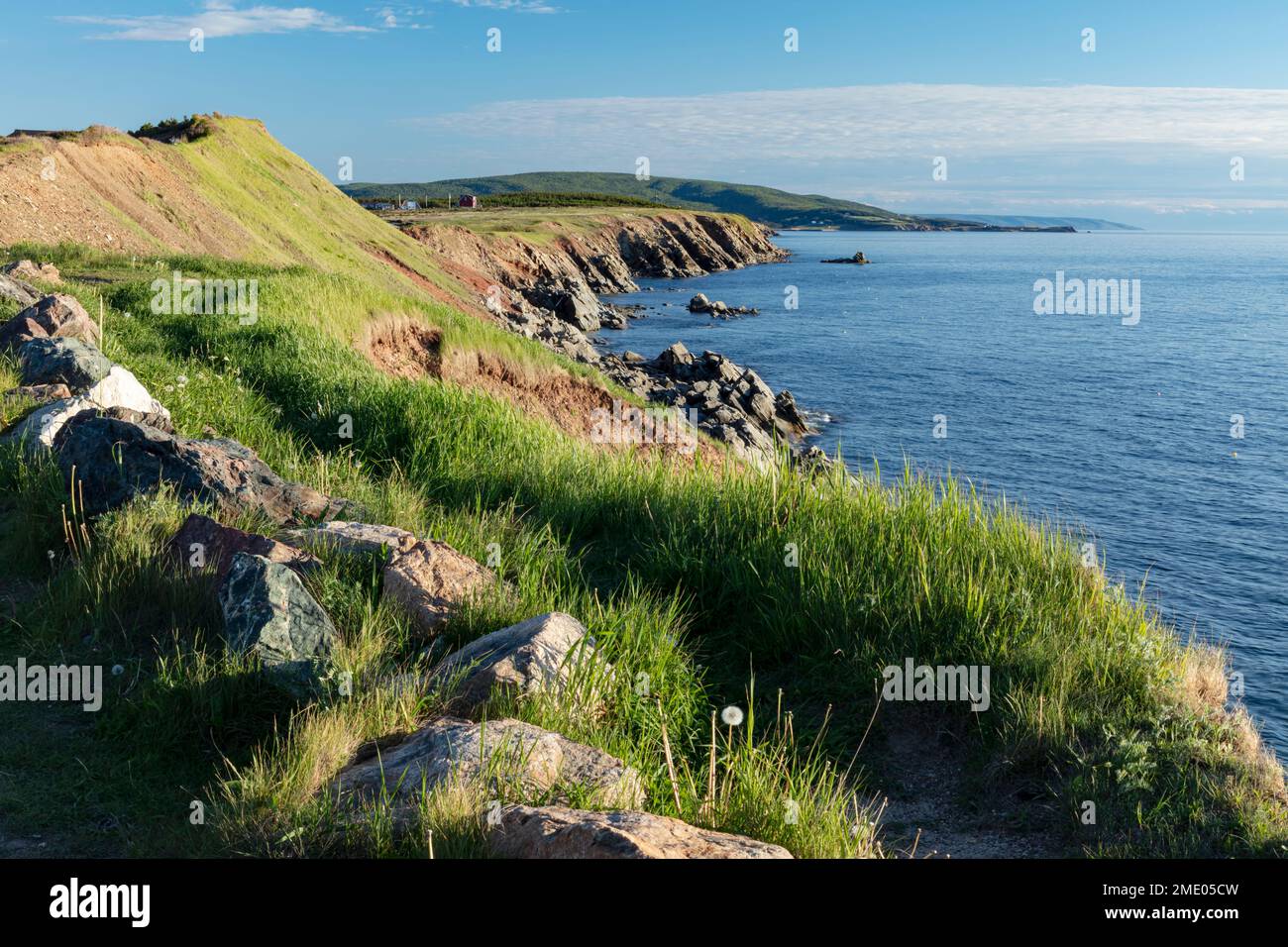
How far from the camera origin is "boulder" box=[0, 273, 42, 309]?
1350cm

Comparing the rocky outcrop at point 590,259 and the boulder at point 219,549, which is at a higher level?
the rocky outcrop at point 590,259

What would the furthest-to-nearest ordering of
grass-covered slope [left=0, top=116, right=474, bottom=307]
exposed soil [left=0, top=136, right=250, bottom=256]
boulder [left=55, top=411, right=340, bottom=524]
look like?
grass-covered slope [left=0, top=116, right=474, bottom=307] < exposed soil [left=0, top=136, right=250, bottom=256] < boulder [left=55, top=411, right=340, bottom=524]

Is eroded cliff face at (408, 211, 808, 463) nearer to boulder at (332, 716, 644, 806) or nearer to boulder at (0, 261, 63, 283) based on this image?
boulder at (332, 716, 644, 806)

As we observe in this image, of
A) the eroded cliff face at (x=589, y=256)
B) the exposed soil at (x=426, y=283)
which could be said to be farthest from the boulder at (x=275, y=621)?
the eroded cliff face at (x=589, y=256)

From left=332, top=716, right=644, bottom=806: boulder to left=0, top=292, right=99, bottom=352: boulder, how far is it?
8855 millimetres

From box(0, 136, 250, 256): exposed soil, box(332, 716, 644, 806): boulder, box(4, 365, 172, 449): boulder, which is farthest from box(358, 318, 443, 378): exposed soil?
box(332, 716, 644, 806): boulder

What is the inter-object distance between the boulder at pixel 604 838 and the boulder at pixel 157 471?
4.54 meters

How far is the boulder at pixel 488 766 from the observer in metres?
4.32

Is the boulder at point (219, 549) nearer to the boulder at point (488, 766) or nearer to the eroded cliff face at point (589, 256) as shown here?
the boulder at point (488, 766)

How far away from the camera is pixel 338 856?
3.90 meters

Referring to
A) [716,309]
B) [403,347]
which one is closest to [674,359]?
[403,347]

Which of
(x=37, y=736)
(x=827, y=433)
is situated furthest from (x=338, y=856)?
(x=827, y=433)
